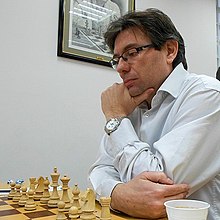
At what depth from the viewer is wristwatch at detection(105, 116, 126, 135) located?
1.02 metres

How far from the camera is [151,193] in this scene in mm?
787

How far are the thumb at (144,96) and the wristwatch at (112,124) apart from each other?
5.5 inches

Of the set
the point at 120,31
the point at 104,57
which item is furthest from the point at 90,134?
the point at 120,31

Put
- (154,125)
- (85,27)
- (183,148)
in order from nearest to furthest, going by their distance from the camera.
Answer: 1. (183,148)
2. (154,125)
3. (85,27)

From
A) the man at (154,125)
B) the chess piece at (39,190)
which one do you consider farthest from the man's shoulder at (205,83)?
the chess piece at (39,190)

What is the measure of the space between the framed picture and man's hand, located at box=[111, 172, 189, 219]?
4.62 feet

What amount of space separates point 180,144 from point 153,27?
21.9 inches

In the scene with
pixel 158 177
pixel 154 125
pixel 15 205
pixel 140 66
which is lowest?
pixel 15 205

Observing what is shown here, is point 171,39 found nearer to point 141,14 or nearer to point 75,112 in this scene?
point 141,14

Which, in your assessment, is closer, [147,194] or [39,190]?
[147,194]

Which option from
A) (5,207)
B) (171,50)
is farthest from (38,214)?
(171,50)

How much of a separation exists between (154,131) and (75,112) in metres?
1.13

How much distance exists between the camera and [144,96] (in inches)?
47.0

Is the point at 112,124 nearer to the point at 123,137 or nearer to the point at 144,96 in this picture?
the point at 123,137
